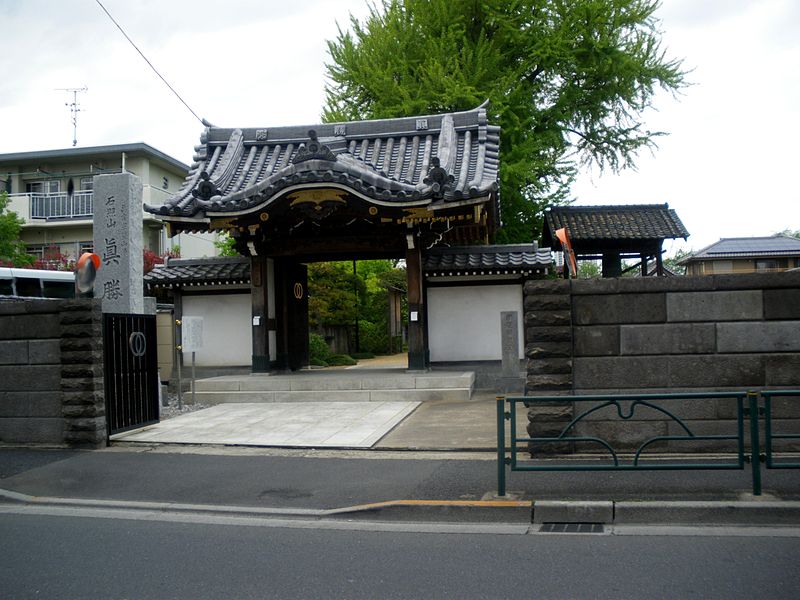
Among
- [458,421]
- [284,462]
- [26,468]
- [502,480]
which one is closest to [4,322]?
[26,468]

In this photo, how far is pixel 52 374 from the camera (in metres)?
10.5

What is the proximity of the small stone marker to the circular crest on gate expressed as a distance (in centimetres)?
779

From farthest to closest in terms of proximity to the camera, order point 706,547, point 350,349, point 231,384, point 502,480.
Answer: point 350,349 < point 231,384 < point 502,480 < point 706,547

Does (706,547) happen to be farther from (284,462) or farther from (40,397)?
(40,397)

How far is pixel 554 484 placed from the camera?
735cm

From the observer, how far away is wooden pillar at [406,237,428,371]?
52.7 feet

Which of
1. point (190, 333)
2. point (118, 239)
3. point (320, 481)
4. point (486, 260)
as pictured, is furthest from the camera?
point (486, 260)

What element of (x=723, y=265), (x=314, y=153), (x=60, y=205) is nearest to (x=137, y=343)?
(x=314, y=153)

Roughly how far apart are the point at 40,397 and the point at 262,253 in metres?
7.03

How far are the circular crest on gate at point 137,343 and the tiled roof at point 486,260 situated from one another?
739 centimetres

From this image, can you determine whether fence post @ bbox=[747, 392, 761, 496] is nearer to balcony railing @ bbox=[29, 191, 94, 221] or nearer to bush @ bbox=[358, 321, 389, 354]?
bush @ bbox=[358, 321, 389, 354]

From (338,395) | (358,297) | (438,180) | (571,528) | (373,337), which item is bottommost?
(571,528)

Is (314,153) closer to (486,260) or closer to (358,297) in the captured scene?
(486,260)

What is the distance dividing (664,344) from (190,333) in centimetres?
969
